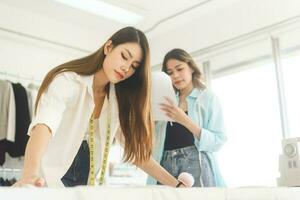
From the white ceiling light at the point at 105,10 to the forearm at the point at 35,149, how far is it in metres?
2.25

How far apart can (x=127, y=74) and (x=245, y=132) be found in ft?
6.79

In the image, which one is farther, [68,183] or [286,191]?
[68,183]

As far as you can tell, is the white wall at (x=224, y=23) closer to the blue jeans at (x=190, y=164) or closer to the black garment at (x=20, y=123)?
the black garment at (x=20, y=123)

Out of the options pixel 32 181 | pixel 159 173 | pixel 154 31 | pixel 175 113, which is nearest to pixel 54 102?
pixel 32 181

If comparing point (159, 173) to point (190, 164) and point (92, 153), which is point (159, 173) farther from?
point (190, 164)

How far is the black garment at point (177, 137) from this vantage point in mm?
1699

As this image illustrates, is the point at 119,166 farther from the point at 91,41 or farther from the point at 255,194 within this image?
the point at 255,194

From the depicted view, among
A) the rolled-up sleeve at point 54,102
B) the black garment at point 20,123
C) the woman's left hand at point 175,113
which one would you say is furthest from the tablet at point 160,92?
the black garment at point 20,123

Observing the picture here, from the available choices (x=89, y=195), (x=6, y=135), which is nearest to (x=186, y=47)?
(x=6, y=135)

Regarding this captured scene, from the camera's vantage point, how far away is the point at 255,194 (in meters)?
0.86

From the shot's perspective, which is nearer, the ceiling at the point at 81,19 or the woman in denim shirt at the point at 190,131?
the woman in denim shirt at the point at 190,131

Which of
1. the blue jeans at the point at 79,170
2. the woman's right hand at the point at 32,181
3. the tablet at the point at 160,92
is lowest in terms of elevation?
the woman's right hand at the point at 32,181

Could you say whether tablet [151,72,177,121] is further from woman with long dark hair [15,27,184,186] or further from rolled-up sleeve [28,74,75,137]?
rolled-up sleeve [28,74,75,137]

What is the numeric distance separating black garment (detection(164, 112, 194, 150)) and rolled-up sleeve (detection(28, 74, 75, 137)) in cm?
65
